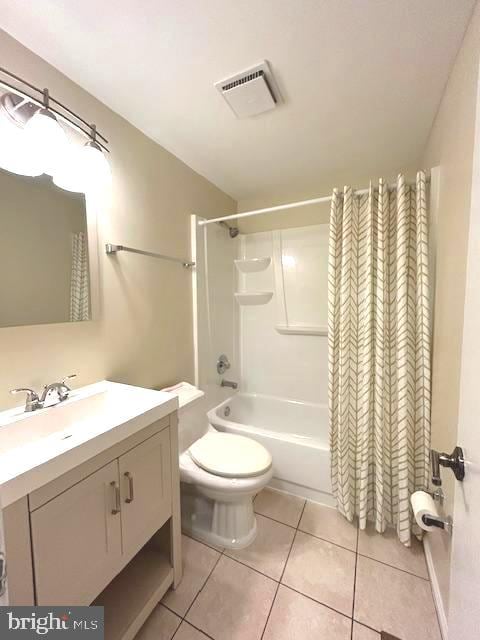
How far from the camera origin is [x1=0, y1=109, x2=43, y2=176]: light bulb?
3.01 ft

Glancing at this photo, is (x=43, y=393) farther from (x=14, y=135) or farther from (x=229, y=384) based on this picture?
(x=229, y=384)

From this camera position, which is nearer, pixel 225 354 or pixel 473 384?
pixel 473 384

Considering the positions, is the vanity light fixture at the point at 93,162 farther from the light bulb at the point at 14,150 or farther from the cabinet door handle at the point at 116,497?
the cabinet door handle at the point at 116,497

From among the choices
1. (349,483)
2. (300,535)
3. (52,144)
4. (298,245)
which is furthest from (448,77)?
(300,535)

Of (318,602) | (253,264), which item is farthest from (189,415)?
(253,264)

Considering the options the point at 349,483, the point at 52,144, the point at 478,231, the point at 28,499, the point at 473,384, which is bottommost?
the point at 349,483

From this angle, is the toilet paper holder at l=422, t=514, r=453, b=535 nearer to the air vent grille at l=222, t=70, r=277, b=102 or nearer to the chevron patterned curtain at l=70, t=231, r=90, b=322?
the chevron patterned curtain at l=70, t=231, r=90, b=322

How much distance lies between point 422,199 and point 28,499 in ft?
6.22

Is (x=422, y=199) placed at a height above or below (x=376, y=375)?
above

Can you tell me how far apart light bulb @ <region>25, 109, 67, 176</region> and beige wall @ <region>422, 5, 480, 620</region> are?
1434 mm

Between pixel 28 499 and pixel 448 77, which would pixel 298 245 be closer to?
pixel 448 77

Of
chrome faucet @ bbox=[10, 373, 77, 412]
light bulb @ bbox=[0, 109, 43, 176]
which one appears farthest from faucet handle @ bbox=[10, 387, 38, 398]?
light bulb @ bbox=[0, 109, 43, 176]

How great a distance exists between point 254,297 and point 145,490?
5.14 ft

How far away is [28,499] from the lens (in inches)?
25.5
